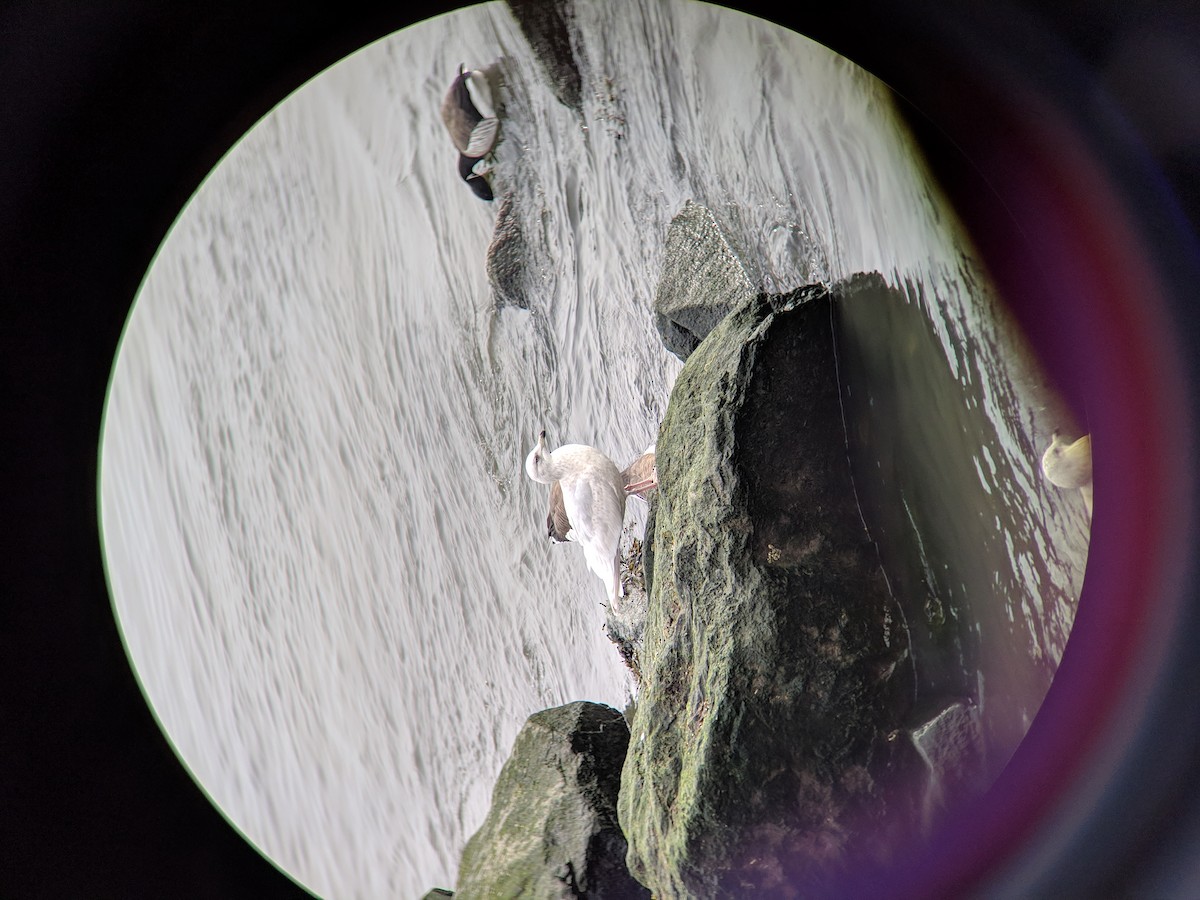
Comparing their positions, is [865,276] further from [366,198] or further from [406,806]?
[406,806]

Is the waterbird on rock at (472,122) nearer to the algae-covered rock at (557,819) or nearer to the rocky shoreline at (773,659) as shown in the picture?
the rocky shoreline at (773,659)

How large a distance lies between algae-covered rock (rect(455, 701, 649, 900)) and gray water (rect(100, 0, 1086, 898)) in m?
0.08

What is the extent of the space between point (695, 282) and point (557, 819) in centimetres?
67

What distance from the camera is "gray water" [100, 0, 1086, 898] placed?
108 cm

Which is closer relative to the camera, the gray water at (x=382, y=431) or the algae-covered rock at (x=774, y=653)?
the algae-covered rock at (x=774, y=653)

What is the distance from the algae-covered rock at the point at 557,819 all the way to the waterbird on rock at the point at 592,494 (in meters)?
0.18

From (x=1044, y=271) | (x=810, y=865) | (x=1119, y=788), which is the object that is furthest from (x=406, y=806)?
(x=1044, y=271)

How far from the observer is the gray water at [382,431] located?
3.54ft

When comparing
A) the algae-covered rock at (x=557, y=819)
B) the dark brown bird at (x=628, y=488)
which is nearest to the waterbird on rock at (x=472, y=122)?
the dark brown bird at (x=628, y=488)

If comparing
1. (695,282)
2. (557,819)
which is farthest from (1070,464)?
(557,819)

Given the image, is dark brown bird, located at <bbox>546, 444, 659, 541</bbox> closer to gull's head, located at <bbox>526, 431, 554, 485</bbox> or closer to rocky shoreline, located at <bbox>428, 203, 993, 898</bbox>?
gull's head, located at <bbox>526, 431, 554, 485</bbox>

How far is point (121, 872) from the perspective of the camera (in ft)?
3.94

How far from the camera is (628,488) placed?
3.76ft

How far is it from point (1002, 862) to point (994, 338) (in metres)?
0.50
